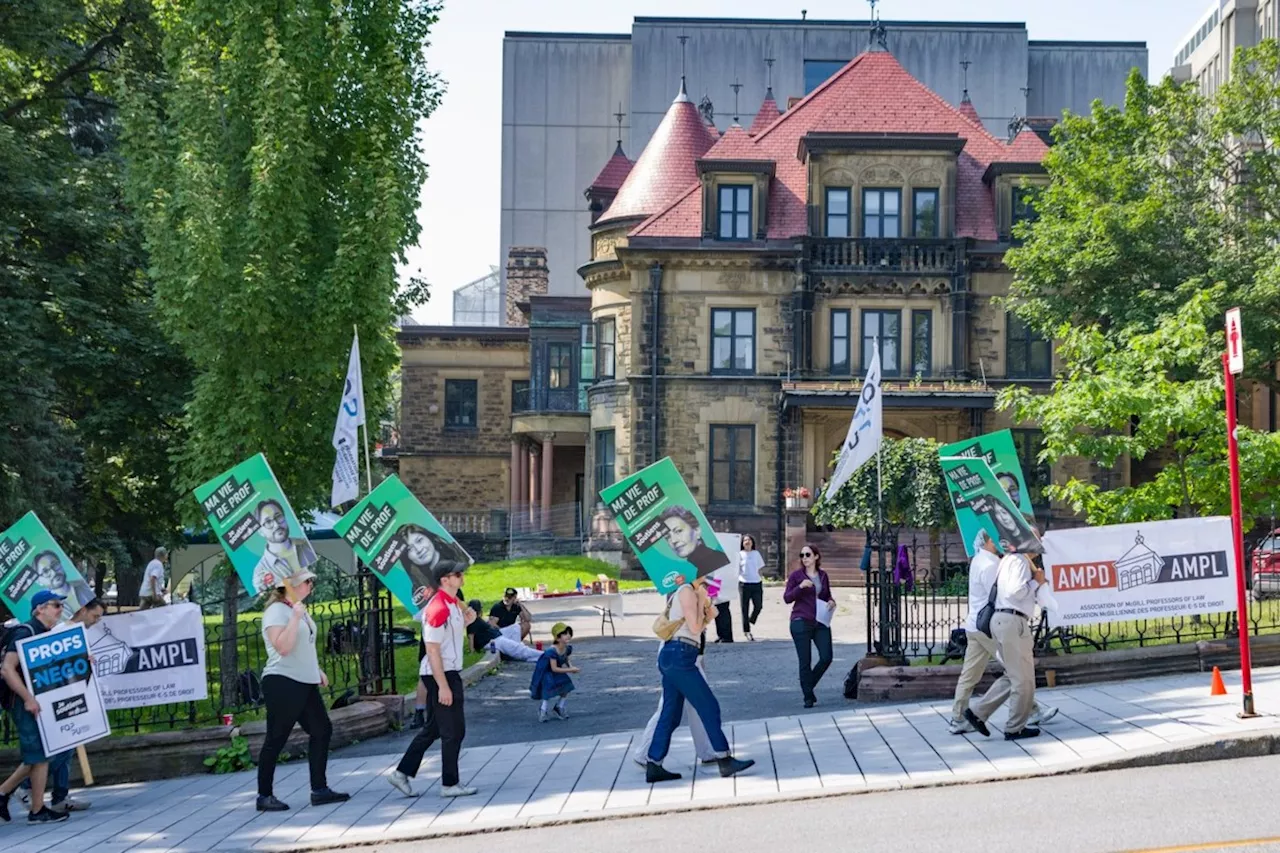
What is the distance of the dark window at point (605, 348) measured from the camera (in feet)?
144

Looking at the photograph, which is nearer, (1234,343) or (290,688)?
(290,688)

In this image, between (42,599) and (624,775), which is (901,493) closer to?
(624,775)

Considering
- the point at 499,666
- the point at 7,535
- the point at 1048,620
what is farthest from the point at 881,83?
the point at 7,535

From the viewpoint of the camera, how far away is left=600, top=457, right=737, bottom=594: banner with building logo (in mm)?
13703

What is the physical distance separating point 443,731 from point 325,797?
3.78ft

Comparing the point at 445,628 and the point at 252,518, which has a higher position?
the point at 252,518

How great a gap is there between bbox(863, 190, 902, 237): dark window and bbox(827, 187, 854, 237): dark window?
1.70 ft

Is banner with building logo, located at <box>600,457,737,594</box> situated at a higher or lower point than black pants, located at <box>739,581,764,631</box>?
higher

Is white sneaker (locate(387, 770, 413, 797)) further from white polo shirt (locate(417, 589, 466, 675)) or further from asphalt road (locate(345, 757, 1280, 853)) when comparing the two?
asphalt road (locate(345, 757, 1280, 853))

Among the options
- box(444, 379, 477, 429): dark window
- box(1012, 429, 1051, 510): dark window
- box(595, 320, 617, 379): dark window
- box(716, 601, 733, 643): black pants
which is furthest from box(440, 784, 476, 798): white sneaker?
box(444, 379, 477, 429): dark window

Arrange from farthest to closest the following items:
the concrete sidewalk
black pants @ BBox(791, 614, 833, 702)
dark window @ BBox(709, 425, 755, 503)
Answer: dark window @ BBox(709, 425, 755, 503) → black pants @ BBox(791, 614, 833, 702) → the concrete sidewalk

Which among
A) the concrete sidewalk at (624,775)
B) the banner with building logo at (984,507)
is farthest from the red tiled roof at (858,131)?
the concrete sidewalk at (624,775)

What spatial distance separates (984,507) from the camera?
14961 mm

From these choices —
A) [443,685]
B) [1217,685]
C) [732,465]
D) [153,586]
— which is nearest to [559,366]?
[732,465]
